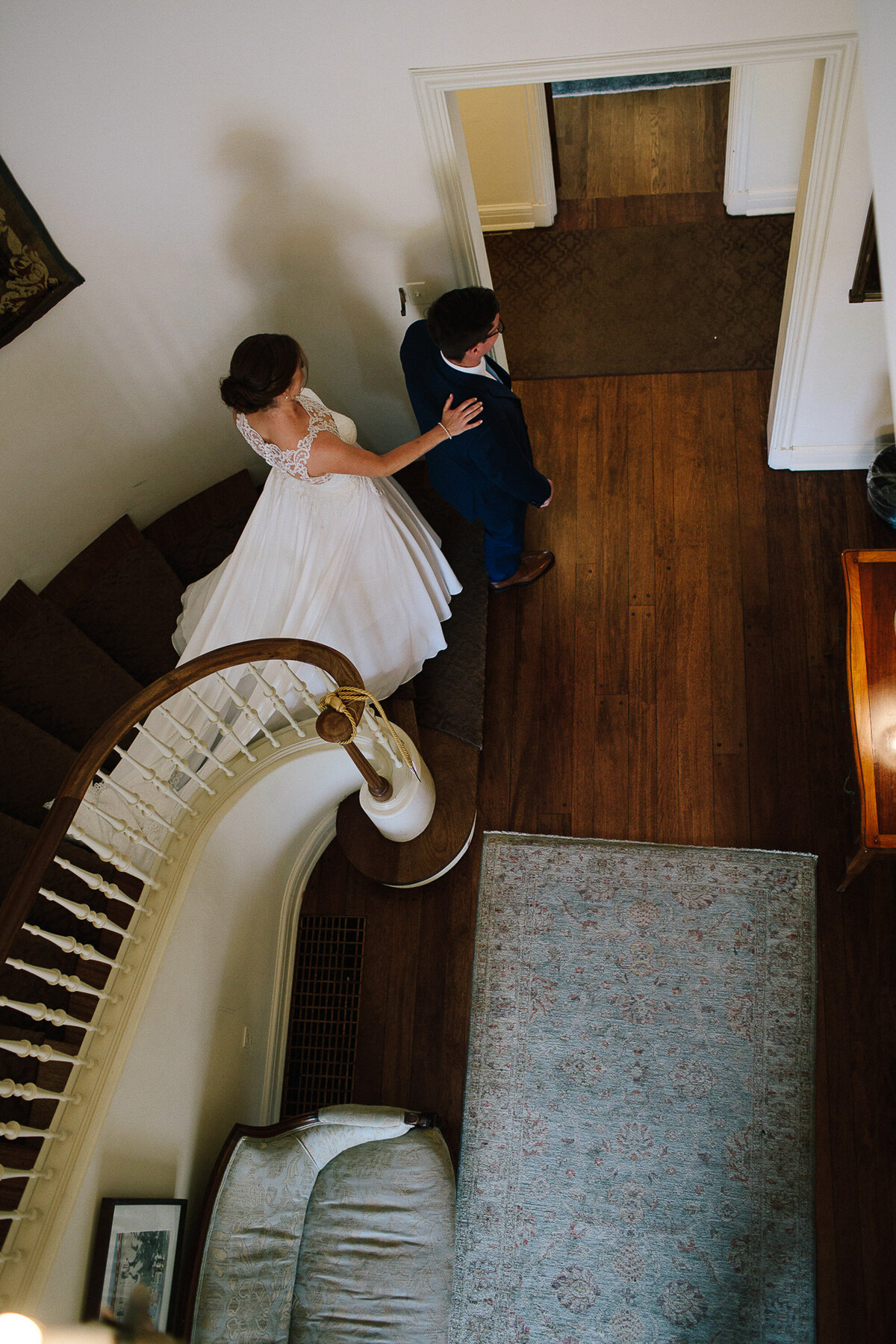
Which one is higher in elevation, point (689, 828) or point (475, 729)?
point (475, 729)

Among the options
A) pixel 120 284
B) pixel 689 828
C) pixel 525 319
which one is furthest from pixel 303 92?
pixel 689 828

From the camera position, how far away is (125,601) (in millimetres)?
3430

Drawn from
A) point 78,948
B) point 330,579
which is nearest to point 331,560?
point 330,579

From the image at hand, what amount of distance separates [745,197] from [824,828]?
9.89ft

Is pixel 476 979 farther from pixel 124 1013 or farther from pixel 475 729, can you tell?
pixel 124 1013

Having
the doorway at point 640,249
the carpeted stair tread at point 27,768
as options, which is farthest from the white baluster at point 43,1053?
the doorway at point 640,249

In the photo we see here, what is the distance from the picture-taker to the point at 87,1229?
2.15 meters

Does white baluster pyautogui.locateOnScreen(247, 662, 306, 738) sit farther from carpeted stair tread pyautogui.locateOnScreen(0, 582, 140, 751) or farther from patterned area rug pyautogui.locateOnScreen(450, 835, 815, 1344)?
patterned area rug pyautogui.locateOnScreen(450, 835, 815, 1344)

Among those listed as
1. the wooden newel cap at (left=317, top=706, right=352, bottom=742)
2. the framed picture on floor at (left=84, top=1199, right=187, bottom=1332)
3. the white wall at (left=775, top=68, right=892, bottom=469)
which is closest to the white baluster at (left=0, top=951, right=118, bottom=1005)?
the framed picture on floor at (left=84, top=1199, right=187, bottom=1332)

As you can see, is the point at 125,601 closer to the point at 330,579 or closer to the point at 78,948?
the point at 330,579

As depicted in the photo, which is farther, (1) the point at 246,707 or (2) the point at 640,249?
(2) the point at 640,249

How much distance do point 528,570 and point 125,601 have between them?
1.64 meters

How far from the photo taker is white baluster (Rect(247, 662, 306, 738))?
2.55 m

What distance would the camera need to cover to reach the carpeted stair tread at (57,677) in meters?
3.12
